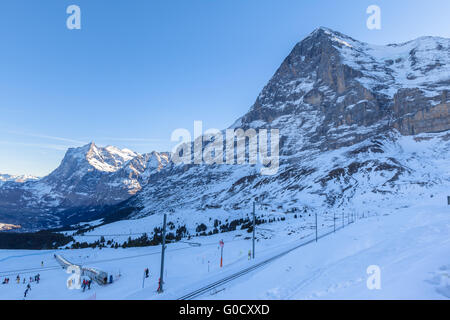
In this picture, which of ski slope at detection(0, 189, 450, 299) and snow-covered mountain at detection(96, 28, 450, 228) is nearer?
ski slope at detection(0, 189, 450, 299)

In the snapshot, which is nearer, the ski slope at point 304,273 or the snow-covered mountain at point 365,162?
the ski slope at point 304,273

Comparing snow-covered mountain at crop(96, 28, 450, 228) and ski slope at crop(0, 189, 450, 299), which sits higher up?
snow-covered mountain at crop(96, 28, 450, 228)

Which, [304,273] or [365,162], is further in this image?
[365,162]

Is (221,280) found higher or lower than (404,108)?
lower

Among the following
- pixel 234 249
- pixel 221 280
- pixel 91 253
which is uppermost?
pixel 221 280

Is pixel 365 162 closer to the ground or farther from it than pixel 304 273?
farther from it

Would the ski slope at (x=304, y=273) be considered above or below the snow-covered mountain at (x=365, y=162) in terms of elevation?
below

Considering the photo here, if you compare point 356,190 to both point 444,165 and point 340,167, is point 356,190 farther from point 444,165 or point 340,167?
point 444,165

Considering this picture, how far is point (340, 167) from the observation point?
429 ft
